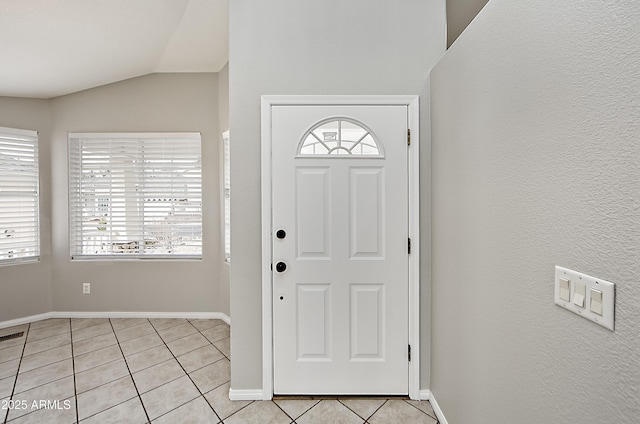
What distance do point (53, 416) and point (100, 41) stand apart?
2754 millimetres

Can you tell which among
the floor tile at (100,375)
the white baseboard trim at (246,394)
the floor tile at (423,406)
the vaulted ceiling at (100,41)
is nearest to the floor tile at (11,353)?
the floor tile at (100,375)

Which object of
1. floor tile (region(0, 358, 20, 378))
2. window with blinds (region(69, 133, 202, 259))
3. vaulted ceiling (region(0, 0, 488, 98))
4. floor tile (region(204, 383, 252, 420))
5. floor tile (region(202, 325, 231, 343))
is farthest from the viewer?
window with blinds (region(69, 133, 202, 259))

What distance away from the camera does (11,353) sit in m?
2.39

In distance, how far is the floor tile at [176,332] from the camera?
265 cm

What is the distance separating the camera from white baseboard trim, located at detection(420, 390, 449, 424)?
1613 millimetres

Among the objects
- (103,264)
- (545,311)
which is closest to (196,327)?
(103,264)

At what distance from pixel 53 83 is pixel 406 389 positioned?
426cm

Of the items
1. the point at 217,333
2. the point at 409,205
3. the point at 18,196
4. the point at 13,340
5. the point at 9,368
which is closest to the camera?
the point at 409,205

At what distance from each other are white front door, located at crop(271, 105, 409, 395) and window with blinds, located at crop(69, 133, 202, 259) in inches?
67.3

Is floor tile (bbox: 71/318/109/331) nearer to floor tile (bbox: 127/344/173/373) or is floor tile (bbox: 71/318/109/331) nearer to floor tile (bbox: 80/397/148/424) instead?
floor tile (bbox: 127/344/173/373)

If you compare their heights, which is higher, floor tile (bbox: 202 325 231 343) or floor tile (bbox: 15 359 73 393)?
floor tile (bbox: 202 325 231 343)

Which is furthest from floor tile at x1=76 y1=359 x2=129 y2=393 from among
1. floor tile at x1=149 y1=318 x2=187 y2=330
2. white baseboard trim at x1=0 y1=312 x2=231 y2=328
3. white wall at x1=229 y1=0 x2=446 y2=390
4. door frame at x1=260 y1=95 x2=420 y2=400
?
white wall at x1=229 y1=0 x2=446 y2=390

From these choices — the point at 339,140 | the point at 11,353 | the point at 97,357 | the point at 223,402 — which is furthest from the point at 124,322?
the point at 339,140

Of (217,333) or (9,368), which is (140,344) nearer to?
(217,333)
